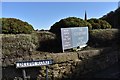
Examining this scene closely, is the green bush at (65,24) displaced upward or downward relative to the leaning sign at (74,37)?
upward

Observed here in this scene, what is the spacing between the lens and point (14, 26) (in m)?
10.2

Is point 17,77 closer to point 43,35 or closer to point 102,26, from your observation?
point 43,35

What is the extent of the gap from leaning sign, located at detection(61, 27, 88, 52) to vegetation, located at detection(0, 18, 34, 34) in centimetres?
132

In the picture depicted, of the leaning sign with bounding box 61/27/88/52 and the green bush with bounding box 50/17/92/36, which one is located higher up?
the green bush with bounding box 50/17/92/36

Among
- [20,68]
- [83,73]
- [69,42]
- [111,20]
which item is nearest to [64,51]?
[69,42]

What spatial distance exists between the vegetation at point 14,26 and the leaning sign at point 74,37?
1319mm

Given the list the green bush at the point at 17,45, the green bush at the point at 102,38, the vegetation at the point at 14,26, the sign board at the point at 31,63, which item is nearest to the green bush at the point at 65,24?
the green bush at the point at 102,38

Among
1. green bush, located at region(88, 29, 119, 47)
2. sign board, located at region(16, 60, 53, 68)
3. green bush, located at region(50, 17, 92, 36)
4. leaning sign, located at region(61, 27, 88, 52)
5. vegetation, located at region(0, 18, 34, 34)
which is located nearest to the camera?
sign board, located at region(16, 60, 53, 68)

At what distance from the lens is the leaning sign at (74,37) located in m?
10.8

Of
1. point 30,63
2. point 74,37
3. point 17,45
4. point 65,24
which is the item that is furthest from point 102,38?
point 30,63

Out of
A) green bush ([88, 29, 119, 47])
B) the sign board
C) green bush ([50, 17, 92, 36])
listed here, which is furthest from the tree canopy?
the sign board

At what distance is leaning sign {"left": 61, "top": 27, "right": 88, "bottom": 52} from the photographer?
10797 millimetres

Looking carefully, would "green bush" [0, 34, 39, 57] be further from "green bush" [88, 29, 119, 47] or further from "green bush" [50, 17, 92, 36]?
"green bush" [88, 29, 119, 47]

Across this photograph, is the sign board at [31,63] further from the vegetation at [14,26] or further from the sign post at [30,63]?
the vegetation at [14,26]
